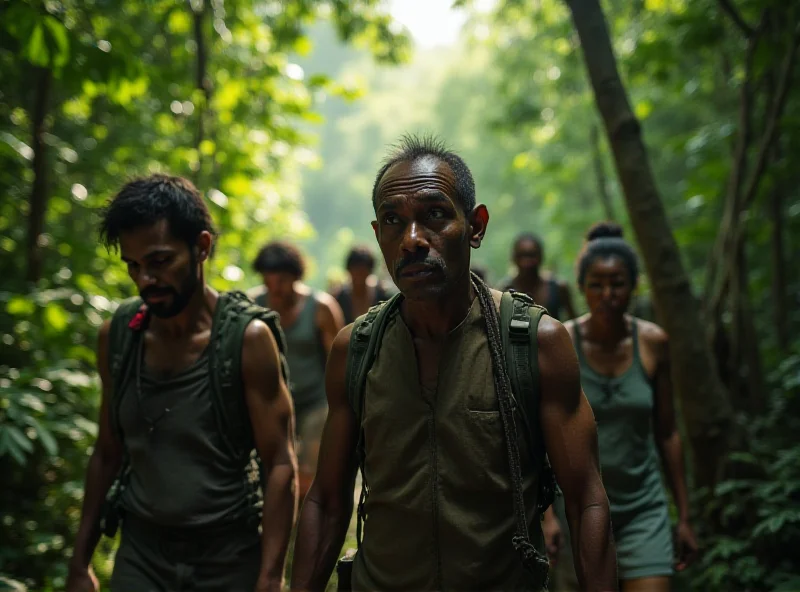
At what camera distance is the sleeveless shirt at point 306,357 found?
242 inches

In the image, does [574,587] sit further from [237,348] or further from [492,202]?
[492,202]

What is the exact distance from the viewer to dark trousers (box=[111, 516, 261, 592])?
2.94 m

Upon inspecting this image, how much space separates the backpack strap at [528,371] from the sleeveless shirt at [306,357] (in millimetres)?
3997

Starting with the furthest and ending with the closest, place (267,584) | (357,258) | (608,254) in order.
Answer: (357,258), (608,254), (267,584)

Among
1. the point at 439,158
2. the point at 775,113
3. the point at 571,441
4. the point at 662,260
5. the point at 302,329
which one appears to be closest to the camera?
the point at 571,441

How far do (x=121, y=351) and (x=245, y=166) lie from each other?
4940 millimetres

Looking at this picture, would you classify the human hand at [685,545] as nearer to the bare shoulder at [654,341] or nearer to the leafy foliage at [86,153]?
the bare shoulder at [654,341]

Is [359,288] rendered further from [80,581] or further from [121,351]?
[80,581]

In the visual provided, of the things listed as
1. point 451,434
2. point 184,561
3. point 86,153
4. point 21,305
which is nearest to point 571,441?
point 451,434

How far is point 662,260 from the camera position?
16.3 feet

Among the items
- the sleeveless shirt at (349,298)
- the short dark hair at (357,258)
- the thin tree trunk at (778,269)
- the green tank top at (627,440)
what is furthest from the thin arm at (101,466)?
the thin tree trunk at (778,269)

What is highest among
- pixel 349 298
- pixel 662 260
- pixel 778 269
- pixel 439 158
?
pixel 778 269

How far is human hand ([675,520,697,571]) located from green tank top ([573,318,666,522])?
0.71 ft

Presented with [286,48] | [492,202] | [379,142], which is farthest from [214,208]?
[379,142]
